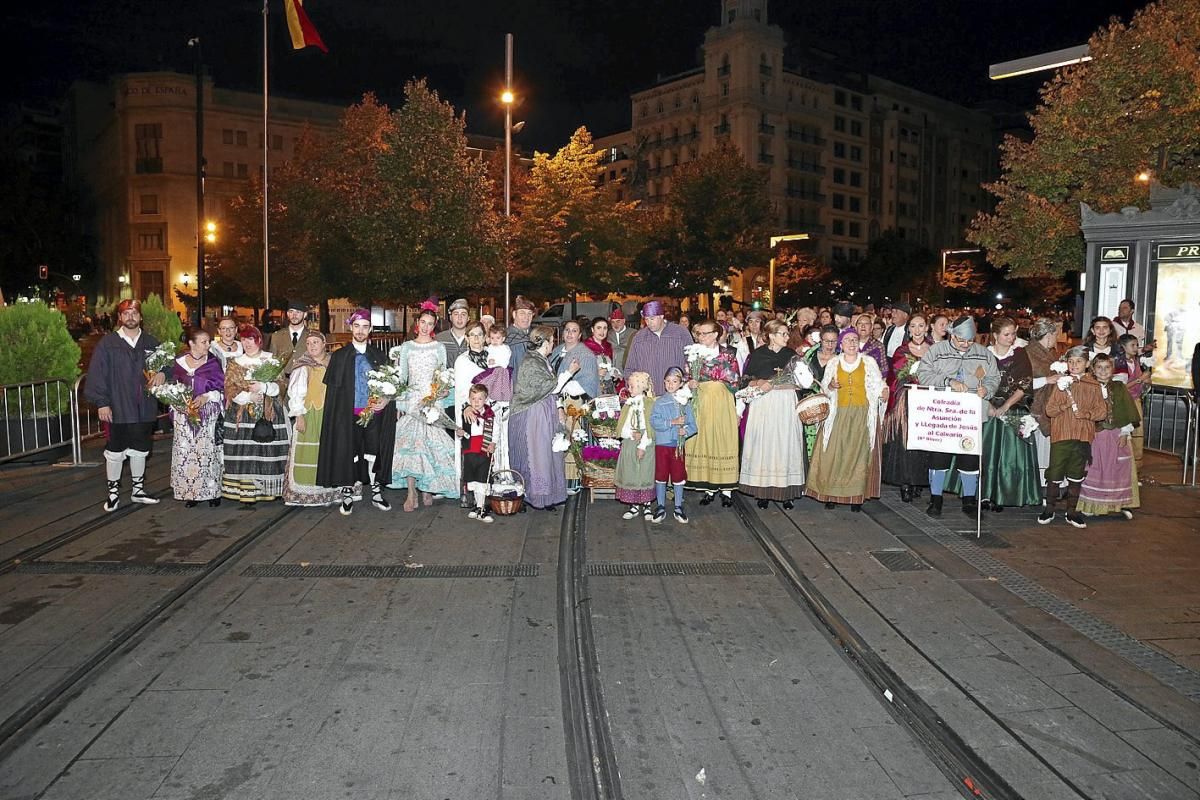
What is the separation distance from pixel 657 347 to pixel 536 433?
1831mm

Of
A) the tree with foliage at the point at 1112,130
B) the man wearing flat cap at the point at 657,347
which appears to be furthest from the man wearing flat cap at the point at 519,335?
the tree with foliage at the point at 1112,130

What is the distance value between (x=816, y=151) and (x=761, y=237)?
35778 millimetres

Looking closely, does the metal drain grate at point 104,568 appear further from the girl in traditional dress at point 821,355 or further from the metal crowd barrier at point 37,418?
the girl in traditional dress at point 821,355

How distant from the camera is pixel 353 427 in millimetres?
9594

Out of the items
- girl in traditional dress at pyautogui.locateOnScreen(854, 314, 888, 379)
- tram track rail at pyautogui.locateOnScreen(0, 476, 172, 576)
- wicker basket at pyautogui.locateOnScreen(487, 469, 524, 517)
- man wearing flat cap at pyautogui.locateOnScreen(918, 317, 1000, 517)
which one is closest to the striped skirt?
tram track rail at pyautogui.locateOnScreen(0, 476, 172, 576)

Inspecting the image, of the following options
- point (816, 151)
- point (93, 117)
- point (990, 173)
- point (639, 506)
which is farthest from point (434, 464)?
point (990, 173)

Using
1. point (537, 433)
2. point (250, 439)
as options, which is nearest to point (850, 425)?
point (537, 433)

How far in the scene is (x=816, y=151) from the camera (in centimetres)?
7931

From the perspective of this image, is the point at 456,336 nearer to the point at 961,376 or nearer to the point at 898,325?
the point at 961,376

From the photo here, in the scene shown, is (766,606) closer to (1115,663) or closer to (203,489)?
(1115,663)

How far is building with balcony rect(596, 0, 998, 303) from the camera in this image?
7331cm

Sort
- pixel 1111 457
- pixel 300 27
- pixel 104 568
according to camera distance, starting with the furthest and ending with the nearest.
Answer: pixel 300 27 → pixel 1111 457 → pixel 104 568

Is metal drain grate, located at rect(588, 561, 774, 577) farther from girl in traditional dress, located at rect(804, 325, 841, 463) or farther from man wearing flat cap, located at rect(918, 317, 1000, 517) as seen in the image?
man wearing flat cap, located at rect(918, 317, 1000, 517)

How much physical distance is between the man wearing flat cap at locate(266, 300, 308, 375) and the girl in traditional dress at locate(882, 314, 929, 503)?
6450 mm
